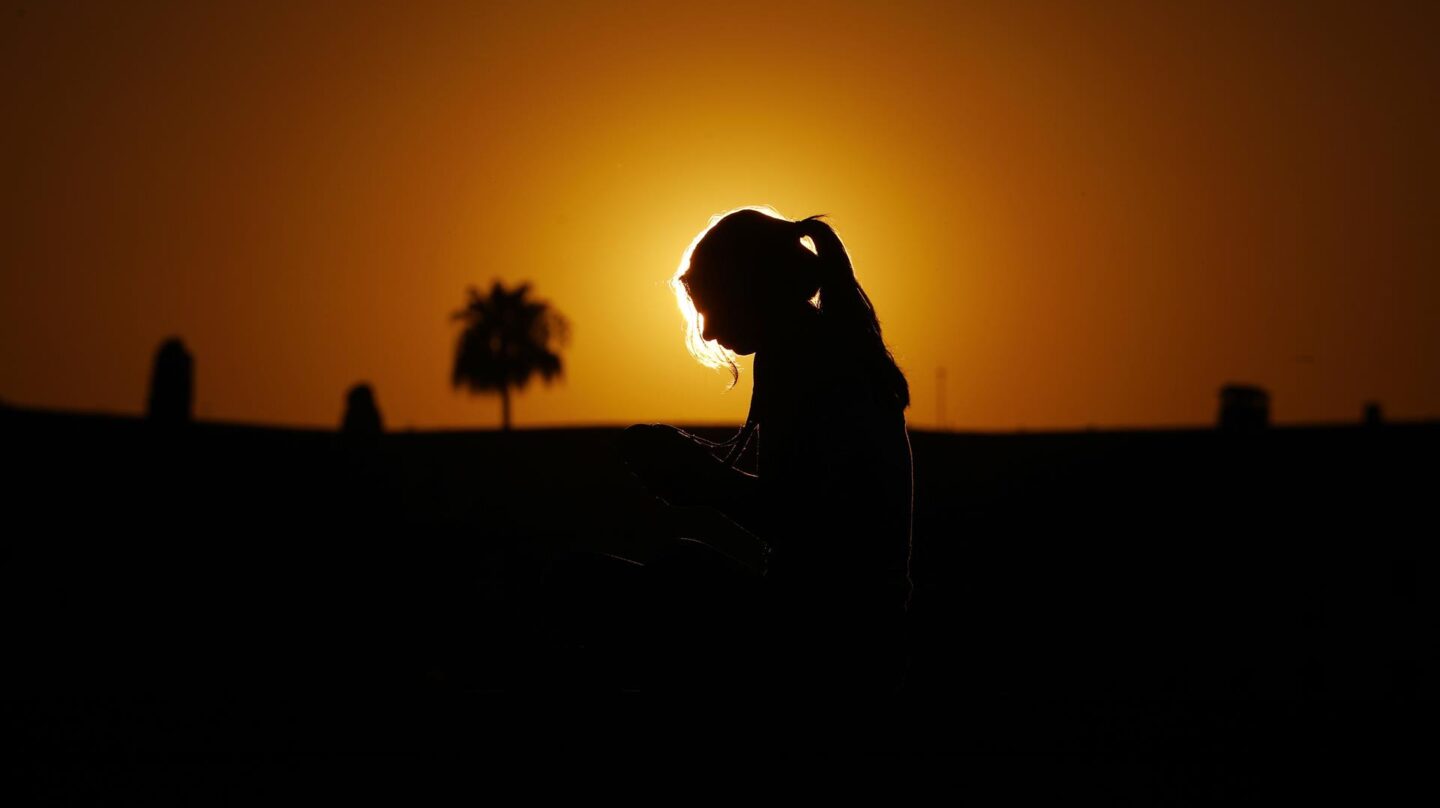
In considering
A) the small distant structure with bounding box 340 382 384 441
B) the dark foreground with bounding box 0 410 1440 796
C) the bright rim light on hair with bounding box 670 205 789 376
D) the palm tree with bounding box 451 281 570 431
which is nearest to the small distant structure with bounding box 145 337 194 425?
the small distant structure with bounding box 340 382 384 441

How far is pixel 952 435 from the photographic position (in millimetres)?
17641

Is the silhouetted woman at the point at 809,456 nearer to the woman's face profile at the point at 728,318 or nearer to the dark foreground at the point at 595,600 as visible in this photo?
the woman's face profile at the point at 728,318

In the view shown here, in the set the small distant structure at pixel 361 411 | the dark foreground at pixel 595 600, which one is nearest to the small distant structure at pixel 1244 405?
the dark foreground at pixel 595 600

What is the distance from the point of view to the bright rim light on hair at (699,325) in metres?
2.99

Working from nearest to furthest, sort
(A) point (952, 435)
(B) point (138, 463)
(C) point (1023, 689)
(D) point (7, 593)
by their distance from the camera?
1. (C) point (1023, 689)
2. (D) point (7, 593)
3. (B) point (138, 463)
4. (A) point (952, 435)

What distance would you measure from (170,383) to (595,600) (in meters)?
17.3

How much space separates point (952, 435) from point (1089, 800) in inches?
572

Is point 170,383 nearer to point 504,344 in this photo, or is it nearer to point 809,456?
point 809,456

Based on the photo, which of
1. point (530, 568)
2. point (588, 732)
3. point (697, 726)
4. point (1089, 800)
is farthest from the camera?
point (530, 568)

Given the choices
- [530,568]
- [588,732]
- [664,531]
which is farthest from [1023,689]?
[664,531]

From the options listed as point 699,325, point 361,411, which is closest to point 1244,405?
point 361,411

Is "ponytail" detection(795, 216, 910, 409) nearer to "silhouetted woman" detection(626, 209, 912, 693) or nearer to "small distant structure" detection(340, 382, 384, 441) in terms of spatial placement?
"silhouetted woman" detection(626, 209, 912, 693)

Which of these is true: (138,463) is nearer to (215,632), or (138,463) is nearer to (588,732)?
(215,632)

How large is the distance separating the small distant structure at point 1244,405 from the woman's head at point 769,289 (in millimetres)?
24251
